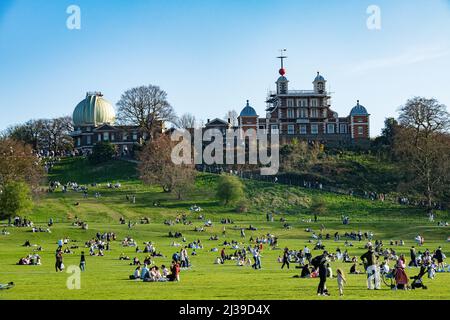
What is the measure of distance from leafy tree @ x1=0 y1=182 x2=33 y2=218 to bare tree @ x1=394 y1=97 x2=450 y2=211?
4809 cm

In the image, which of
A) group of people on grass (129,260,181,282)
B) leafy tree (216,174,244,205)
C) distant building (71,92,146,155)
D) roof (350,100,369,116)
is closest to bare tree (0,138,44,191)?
leafy tree (216,174,244,205)

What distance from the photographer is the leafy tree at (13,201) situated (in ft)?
234

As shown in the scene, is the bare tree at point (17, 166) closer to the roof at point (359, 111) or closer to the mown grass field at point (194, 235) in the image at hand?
the mown grass field at point (194, 235)

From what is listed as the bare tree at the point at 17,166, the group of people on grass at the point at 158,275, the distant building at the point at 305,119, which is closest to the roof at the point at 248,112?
the distant building at the point at 305,119

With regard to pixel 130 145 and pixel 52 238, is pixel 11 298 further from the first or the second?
pixel 130 145

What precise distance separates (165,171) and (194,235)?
92.6 ft

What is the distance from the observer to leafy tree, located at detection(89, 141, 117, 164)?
11981 cm

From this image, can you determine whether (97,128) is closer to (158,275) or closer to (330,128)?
(330,128)

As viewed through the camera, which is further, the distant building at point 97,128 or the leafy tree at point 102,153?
the distant building at point 97,128

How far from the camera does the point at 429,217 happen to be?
8194 cm

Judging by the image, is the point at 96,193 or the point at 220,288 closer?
the point at 220,288

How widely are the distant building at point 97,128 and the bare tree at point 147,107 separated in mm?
8189
